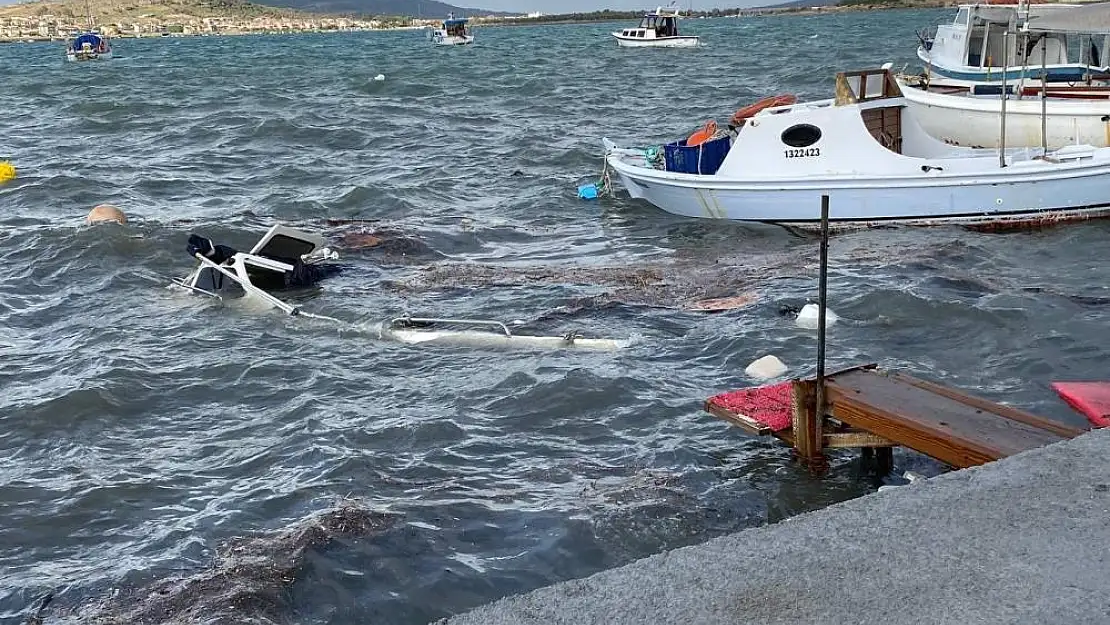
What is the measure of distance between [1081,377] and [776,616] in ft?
21.7

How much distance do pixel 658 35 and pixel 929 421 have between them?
6719 centimetres

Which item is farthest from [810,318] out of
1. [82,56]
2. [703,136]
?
[82,56]

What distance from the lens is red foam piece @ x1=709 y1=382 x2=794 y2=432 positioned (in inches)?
299

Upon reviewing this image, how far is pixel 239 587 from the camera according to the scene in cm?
663

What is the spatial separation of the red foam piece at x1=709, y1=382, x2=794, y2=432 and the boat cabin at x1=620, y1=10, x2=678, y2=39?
65.4 m

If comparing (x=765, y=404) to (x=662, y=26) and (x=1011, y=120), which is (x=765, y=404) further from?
(x=662, y=26)

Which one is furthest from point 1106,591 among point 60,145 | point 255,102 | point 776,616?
point 255,102

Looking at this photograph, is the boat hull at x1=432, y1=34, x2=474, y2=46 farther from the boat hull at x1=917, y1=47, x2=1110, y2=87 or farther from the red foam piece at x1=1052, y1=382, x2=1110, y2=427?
the red foam piece at x1=1052, y1=382, x2=1110, y2=427

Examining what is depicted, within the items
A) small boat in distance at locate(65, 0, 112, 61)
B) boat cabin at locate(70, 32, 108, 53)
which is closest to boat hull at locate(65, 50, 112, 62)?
small boat in distance at locate(65, 0, 112, 61)

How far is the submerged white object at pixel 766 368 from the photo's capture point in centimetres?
1005

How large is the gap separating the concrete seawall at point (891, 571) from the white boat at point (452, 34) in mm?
86495

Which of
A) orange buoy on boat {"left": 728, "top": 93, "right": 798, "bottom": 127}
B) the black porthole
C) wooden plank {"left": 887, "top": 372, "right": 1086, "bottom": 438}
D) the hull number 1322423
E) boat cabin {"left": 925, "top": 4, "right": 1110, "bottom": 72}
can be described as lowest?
wooden plank {"left": 887, "top": 372, "right": 1086, "bottom": 438}

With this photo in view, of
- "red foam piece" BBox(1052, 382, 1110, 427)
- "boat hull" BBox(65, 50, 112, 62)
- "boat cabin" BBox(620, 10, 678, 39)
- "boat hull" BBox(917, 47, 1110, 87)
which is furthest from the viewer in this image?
"boat hull" BBox(65, 50, 112, 62)

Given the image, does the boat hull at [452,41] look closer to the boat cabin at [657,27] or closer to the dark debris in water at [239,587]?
the boat cabin at [657,27]
